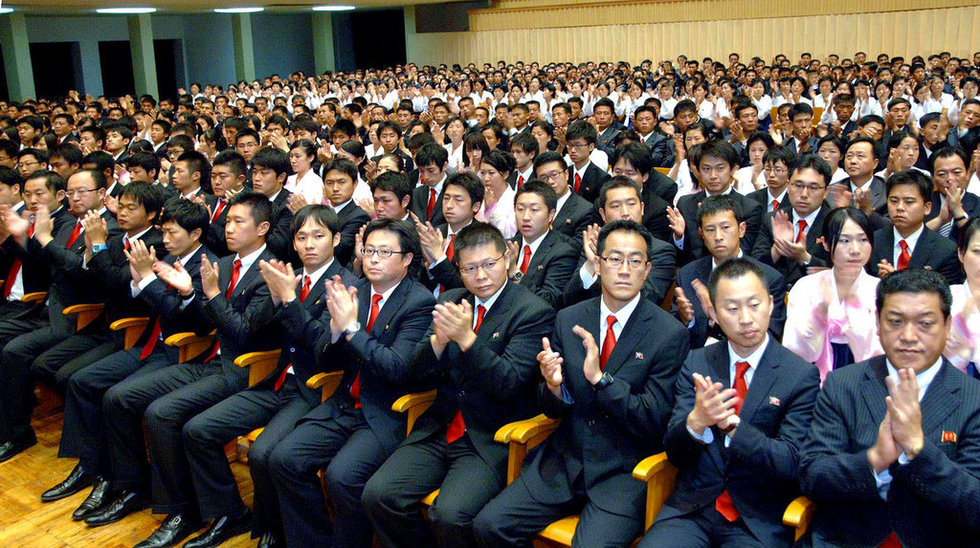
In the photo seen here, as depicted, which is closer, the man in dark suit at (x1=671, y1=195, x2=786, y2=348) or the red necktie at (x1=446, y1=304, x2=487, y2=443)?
the red necktie at (x1=446, y1=304, x2=487, y2=443)

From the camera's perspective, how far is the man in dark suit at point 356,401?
2.83 metres

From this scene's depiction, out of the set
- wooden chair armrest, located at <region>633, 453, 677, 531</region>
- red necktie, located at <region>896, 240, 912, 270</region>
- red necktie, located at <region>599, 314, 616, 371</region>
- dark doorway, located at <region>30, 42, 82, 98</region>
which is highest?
dark doorway, located at <region>30, 42, 82, 98</region>

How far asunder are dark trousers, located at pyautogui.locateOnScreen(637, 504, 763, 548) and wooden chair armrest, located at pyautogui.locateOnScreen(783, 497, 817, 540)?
0.12m

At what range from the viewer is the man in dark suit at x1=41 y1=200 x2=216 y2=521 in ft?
11.4

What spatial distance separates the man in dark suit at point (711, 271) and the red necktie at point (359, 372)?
113cm

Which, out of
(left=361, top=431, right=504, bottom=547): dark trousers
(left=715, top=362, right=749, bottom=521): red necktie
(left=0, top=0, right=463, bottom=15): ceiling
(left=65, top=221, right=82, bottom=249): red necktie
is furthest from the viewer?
(left=0, top=0, right=463, bottom=15): ceiling

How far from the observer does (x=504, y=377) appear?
2621 millimetres

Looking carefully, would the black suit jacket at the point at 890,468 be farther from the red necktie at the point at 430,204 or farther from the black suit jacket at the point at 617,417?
the red necktie at the point at 430,204

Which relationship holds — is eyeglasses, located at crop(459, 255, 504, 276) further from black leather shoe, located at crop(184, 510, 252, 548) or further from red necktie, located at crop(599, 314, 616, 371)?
black leather shoe, located at crop(184, 510, 252, 548)

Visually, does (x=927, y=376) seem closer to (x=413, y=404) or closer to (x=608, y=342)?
(x=608, y=342)

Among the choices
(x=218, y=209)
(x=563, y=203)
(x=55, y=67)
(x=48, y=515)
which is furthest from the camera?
(x=55, y=67)

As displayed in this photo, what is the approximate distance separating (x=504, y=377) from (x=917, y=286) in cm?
121

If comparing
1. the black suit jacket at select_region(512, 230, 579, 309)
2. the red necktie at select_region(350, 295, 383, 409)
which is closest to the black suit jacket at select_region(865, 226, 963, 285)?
the black suit jacket at select_region(512, 230, 579, 309)

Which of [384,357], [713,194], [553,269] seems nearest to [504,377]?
[384,357]
